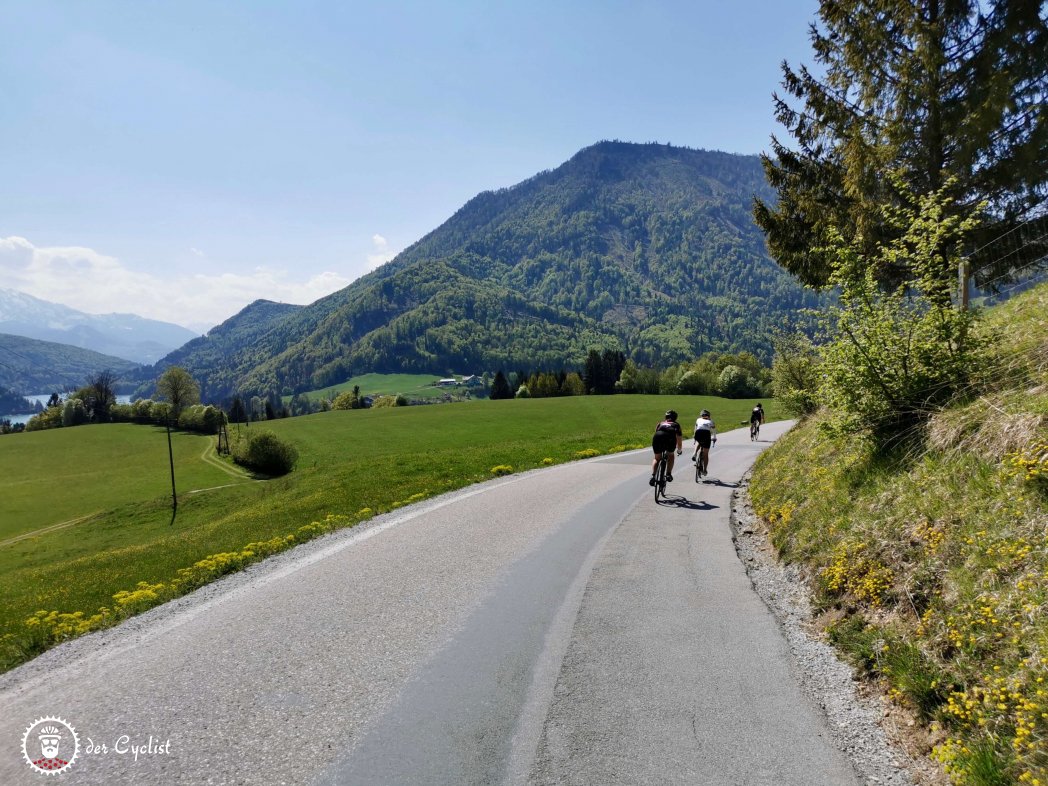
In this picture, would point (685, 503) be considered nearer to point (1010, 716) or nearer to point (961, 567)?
point (961, 567)

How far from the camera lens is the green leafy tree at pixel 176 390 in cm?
9688

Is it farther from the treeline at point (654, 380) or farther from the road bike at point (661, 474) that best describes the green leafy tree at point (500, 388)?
the road bike at point (661, 474)

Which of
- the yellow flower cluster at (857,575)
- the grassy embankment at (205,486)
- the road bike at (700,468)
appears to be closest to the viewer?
the yellow flower cluster at (857,575)

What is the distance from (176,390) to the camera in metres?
97.1

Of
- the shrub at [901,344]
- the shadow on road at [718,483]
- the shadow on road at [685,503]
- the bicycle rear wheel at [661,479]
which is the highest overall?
the shrub at [901,344]

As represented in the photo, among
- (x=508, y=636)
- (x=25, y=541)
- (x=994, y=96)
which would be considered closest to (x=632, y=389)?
(x=25, y=541)

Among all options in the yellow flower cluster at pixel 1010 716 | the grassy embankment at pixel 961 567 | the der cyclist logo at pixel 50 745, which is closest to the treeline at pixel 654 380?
Answer: the grassy embankment at pixel 961 567

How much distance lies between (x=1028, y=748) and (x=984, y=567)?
1.83 meters

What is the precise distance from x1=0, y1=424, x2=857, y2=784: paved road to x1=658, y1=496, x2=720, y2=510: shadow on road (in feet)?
15.9

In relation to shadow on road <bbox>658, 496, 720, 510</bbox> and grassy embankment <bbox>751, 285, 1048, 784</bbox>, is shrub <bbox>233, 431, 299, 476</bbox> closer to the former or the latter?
shadow on road <bbox>658, 496, 720, 510</bbox>

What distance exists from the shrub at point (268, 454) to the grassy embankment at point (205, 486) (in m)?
2.49

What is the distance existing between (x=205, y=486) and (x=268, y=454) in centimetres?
732

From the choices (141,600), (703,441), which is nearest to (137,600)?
(141,600)

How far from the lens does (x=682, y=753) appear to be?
4.00m
